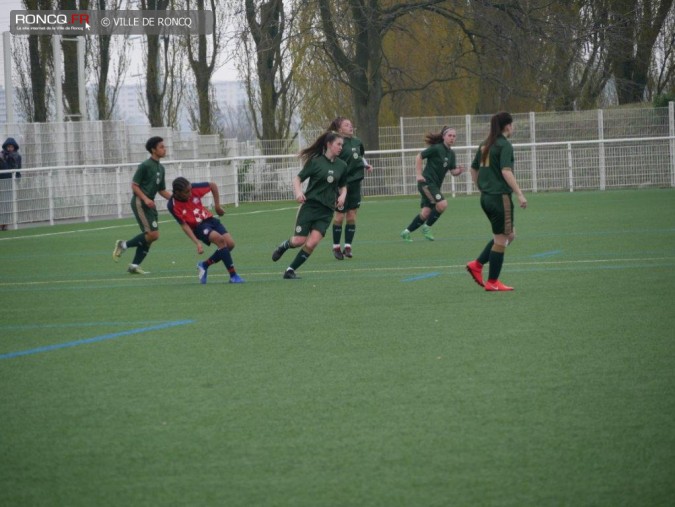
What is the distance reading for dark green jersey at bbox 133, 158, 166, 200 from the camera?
1493 cm

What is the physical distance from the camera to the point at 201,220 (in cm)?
A: 1338

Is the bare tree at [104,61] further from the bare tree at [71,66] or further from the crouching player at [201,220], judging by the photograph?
the crouching player at [201,220]

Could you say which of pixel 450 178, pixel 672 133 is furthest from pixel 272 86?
pixel 672 133

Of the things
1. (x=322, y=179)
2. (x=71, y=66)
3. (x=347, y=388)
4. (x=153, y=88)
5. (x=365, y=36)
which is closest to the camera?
(x=347, y=388)

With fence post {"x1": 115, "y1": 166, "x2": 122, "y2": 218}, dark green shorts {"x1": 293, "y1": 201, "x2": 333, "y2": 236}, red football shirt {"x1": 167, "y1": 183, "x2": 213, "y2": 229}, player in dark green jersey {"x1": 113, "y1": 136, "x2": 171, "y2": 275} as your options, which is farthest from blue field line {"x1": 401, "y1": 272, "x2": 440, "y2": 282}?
fence post {"x1": 115, "y1": 166, "x2": 122, "y2": 218}

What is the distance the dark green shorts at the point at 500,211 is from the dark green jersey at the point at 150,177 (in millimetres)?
5350

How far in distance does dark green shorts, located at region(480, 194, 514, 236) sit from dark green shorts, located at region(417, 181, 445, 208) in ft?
23.8

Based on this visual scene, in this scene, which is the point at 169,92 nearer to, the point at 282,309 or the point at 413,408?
the point at 282,309

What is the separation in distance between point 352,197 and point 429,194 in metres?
2.18

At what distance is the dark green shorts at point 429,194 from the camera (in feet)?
60.6

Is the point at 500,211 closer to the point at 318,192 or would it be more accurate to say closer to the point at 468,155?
the point at 318,192

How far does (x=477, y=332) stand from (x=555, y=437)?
3322 millimetres

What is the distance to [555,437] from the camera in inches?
206

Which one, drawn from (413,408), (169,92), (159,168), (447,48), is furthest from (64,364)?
(169,92)
